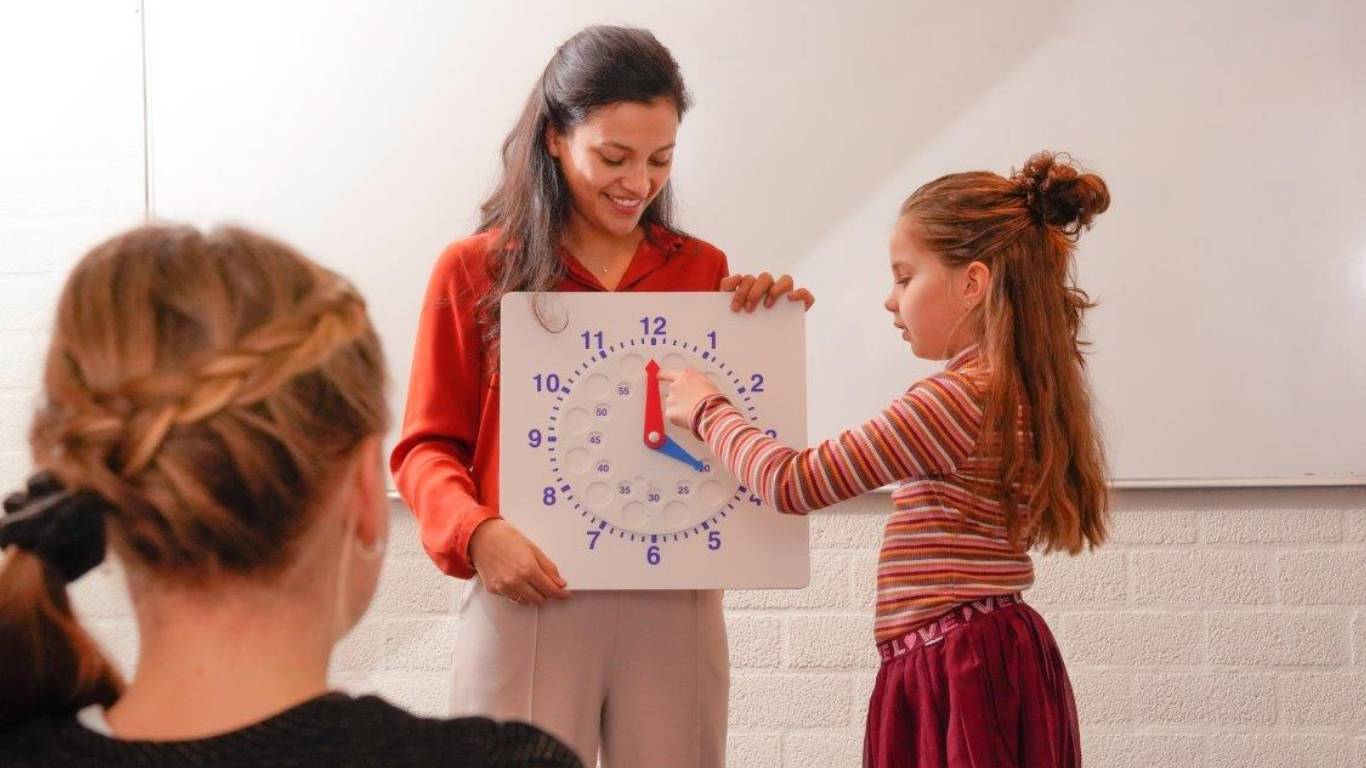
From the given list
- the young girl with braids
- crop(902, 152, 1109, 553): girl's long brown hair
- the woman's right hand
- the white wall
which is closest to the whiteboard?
the white wall

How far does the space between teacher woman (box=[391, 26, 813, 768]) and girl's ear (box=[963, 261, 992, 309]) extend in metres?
0.19

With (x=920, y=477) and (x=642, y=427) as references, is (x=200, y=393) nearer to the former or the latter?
(x=642, y=427)

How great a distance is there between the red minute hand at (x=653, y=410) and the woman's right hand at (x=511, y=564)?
0.58 ft

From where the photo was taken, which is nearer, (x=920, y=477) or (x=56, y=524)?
(x=56, y=524)

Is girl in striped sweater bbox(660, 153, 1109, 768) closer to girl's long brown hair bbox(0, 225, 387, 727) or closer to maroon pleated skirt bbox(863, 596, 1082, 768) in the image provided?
maroon pleated skirt bbox(863, 596, 1082, 768)

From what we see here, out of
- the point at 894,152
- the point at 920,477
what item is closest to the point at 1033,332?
the point at 920,477

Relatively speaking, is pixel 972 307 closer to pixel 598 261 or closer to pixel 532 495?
pixel 598 261

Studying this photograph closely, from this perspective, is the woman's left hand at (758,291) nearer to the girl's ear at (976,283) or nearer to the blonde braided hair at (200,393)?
the girl's ear at (976,283)

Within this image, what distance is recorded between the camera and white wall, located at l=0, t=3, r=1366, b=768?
7.61 ft

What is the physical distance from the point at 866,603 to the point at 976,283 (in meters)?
0.94

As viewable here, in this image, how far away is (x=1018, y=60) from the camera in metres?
2.34

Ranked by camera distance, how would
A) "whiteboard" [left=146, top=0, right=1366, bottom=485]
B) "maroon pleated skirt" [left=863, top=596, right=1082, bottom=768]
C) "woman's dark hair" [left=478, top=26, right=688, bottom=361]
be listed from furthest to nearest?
"whiteboard" [left=146, top=0, right=1366, bottom=485], "woman's dark hair" [left=478, top=26, right=688, bottom=361], "maroon pleated skirt" [left=863, top=596, right=1082, bottom=768]

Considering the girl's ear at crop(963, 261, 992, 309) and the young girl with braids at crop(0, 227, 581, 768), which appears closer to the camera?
the young girl with braids at crop(0, 227, 581, 768)

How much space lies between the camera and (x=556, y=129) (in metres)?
1.63
